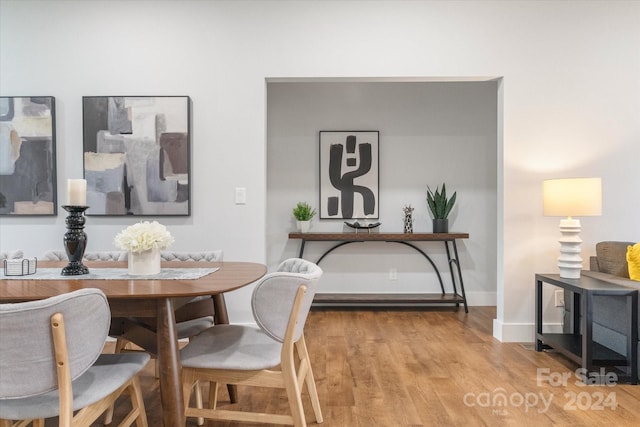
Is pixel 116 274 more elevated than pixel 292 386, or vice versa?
pixel 116 274

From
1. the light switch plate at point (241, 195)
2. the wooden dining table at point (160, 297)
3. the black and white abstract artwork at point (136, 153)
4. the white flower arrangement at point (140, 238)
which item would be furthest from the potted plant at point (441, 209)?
the white flower arrangement at point (140, 238)

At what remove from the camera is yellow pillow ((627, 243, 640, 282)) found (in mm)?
2439

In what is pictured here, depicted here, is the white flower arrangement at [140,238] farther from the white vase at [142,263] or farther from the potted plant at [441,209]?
the potted plant at [441,209]

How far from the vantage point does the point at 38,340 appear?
41.4 inches

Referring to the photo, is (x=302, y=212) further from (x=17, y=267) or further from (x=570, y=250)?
(x=17, y=267)

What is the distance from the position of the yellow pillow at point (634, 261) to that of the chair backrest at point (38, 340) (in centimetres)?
287

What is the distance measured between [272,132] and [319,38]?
1.33 metres

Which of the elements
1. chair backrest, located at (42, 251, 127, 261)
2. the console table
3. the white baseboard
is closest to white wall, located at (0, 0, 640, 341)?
the white baseboard

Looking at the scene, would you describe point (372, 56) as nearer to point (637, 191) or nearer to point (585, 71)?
point (585, 71)

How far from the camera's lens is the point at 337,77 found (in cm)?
300

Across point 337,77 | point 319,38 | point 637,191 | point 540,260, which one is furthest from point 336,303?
point 637,191

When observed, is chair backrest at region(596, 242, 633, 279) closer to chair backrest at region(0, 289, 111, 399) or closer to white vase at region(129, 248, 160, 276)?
white vase at region(129, 248, 160, 276)

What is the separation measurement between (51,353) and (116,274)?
703 mm

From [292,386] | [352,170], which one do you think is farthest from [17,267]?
[352,170]
